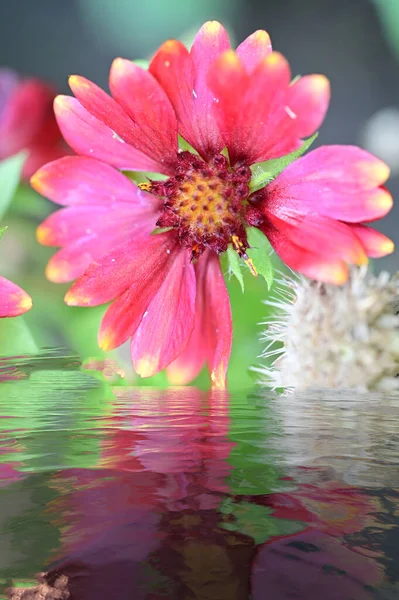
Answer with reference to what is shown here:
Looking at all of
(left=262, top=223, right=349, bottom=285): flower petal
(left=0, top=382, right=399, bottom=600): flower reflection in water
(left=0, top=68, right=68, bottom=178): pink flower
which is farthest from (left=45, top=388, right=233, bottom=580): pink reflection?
(left=0, top=68, right=68, bottom=178): pink flower

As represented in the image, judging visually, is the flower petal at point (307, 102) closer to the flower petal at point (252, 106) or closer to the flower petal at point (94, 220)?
the flower petal at point (252, 106)

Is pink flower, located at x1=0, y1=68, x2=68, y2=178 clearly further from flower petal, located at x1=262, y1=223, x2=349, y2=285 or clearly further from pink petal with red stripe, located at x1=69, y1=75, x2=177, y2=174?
flower petal, located at x1=262, y1=223, x2=349, y2=285

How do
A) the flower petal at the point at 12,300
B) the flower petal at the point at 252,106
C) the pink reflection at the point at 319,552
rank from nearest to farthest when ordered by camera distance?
1. the pink reflection at the point at 319,552
2. the flower petal at the point at 252,106
3. the flower petal at the point at 12,300

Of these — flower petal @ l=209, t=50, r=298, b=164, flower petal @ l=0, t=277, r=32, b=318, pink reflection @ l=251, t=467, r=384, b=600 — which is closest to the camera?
pink reflection @ l=251, t=467, r=384, b=600

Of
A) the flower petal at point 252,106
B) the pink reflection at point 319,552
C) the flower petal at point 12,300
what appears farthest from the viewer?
the flower petal at point 12,300

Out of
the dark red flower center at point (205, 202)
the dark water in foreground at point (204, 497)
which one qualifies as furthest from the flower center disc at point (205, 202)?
the dark water in foreground at point (204, 497)

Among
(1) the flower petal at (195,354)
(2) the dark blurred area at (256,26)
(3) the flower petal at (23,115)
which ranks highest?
(2) the dark blurred area at (256,26)

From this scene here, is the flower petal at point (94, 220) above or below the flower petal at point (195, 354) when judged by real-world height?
above

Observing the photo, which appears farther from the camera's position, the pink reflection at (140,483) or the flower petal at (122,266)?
the flower petal at (122,266)
